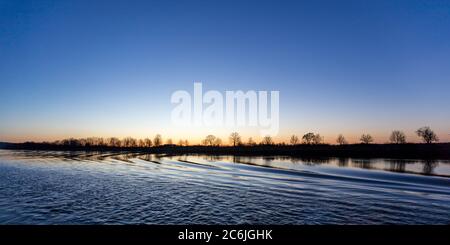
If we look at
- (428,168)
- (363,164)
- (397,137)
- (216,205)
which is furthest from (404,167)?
(397,137)

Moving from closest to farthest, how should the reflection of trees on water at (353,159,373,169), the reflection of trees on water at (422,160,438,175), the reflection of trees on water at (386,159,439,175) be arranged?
1. the reflection of trees on water at (422,160,438,175)
2. the reflection of trees on water at (386,159,439,175)
3. the reflection of trees on water at (353,159,373,169)

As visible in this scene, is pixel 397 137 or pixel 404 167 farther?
pixel 397 137

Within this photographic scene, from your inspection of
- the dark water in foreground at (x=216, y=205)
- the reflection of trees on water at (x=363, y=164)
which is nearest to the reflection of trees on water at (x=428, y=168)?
the reflection of trees on water at (x=363, y=164)

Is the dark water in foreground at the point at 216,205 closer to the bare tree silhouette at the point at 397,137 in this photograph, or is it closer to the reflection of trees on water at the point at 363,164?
the reflection of trees on water at the point at 363,164

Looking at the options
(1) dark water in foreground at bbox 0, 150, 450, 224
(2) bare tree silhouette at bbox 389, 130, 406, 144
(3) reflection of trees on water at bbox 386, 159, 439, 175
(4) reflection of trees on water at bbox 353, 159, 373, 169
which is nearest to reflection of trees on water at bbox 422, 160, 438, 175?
(3) reflection of trees on water at bbox 386, 159, 439, 175

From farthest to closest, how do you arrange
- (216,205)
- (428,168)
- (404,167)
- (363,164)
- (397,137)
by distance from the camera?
(397,137), (363,164), (404,167), (428,168), (216,205)

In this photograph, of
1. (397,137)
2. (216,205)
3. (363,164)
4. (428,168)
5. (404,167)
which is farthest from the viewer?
(397,137)

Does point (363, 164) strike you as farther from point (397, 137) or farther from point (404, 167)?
point (397, 137)

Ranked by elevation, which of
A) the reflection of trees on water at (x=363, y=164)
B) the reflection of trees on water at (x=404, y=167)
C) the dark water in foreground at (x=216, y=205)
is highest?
the dark water in foreground at (x=216, y=205)

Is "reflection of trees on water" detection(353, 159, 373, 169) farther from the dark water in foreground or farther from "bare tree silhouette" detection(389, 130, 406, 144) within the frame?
"bare tree silhouette" detection(389, 130, 406, 144)
